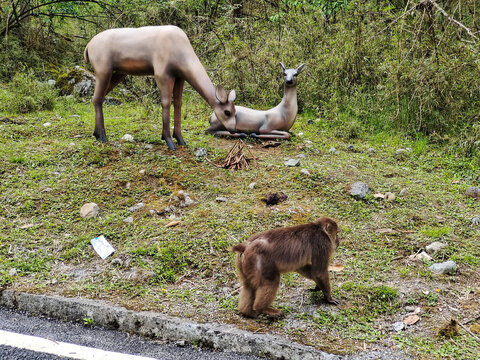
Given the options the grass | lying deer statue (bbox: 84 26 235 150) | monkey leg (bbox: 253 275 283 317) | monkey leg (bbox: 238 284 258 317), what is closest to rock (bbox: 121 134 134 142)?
the grass

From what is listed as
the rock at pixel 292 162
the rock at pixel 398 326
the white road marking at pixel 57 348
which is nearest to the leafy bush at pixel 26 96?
the rock at pixel 292 162

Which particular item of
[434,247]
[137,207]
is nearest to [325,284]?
[434,247]

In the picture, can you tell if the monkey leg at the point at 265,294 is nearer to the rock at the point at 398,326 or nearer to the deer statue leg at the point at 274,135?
the rock at the point at 398,326

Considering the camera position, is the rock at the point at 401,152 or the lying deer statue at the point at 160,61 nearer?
the lying deer statue at the point at 160,61

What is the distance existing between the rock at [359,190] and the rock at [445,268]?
1.40 m

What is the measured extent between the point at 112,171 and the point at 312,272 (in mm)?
3169

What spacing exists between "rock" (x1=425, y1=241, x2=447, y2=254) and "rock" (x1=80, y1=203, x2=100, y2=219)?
316 centimetres

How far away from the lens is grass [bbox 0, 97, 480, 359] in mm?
3213

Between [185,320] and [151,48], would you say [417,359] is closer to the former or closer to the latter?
[185,320]

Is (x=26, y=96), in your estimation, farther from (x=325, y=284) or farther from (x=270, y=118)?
(x=325, y=284)

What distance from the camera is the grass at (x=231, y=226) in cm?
321

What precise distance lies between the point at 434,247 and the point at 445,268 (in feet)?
1.19

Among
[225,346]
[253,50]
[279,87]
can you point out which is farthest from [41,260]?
[253,50]

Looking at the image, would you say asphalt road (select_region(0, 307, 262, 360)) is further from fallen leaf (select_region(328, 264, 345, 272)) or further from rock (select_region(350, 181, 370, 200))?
rock (select_region(350, 181, 370, 200))
